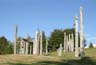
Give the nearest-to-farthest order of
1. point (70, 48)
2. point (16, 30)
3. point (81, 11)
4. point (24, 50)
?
point (81, 11)
point (16, 30)
point (24, 50)
point (70, 48)

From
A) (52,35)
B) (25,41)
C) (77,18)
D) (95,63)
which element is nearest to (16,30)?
(77,18)

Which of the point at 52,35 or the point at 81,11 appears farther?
the point at 52,35

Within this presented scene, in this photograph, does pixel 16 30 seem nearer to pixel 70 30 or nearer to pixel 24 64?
pixel 24 64

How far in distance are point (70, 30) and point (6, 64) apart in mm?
67955

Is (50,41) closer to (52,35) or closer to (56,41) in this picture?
(56,41)

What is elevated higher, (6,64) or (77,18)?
(77,18)

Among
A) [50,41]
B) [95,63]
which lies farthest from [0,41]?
[95,63]

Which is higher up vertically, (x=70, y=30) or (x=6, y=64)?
(x=70, y=30)

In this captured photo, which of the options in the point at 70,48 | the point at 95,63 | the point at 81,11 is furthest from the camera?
the point at 70,48

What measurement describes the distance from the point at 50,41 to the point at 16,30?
1974 inches

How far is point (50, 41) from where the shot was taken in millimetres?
71500

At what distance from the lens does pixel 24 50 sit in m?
34.8

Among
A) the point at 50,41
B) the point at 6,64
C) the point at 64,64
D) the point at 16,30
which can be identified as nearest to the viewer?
the point at 6,64

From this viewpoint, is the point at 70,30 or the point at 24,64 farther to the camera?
the point at 70,30
